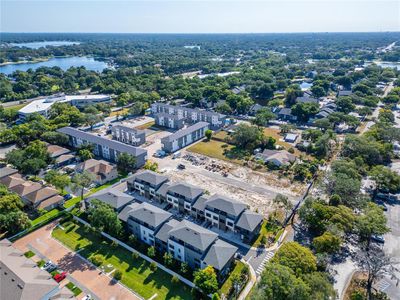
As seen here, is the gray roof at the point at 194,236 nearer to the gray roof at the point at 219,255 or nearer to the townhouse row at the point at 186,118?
the gray roof at the point at 219,255

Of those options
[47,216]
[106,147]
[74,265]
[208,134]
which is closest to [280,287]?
[74,265]

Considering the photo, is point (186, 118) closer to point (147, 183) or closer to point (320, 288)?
point (147, 183)

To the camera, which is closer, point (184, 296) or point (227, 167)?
point (184, 296)

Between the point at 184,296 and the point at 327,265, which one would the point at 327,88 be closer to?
the point at 327,265

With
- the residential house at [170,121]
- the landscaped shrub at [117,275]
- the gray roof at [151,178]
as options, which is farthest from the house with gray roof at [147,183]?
the residential house at [170,121]

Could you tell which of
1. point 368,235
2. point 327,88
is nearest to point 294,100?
point 327,88

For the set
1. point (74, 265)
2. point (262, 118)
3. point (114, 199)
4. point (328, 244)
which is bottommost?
point (74, 265)

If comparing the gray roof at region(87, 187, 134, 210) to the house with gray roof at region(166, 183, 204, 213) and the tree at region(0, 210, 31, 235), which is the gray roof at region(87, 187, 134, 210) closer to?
the house with gray roof at region(166, 183, 204, 213)
